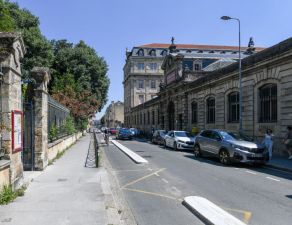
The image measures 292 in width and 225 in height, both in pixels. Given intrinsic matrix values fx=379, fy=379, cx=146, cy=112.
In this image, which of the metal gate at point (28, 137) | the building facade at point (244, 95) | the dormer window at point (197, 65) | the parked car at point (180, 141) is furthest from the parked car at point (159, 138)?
the metal gate at point (28, 137)

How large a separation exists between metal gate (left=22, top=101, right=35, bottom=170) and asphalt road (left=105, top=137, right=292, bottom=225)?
3193 millimetres

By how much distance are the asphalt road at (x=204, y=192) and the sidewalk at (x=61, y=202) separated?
808mm

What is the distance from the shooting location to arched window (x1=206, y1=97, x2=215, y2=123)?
33725 mm

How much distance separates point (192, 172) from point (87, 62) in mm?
38437

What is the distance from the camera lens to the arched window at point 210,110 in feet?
111

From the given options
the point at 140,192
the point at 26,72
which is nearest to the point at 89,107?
the point at 26,72

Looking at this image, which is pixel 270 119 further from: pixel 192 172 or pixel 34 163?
pixel 34 163

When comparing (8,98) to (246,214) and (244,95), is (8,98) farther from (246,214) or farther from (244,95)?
(244,95)

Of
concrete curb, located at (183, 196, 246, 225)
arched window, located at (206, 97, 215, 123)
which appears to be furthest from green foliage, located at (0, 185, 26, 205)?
arched window, located at (206, 97, 215, 123)

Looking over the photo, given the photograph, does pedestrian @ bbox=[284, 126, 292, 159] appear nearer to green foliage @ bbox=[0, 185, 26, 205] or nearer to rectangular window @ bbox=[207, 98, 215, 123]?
rectangular window @ bbox=[207, 98, 215, 123]

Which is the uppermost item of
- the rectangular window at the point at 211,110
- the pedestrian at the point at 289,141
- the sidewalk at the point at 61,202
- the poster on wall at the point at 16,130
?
the rectangular window at the point at 211,110

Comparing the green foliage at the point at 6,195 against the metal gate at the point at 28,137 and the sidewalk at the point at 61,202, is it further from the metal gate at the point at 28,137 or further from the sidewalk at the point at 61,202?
the metal gate at the point at 28,137

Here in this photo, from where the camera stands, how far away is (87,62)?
5047 centimetres

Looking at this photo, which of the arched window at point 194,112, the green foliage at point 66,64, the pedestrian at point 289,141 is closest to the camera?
the pedestrian at point 289,141
